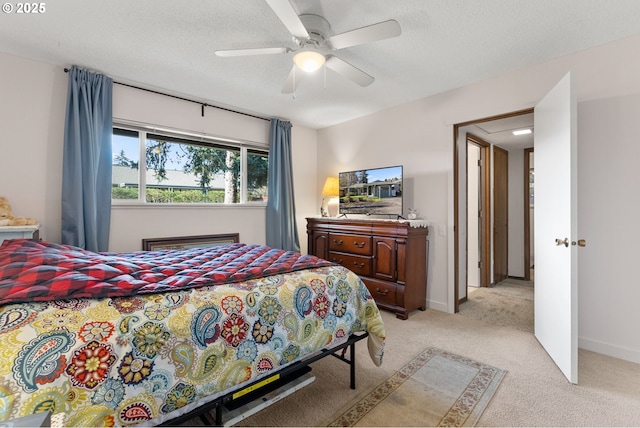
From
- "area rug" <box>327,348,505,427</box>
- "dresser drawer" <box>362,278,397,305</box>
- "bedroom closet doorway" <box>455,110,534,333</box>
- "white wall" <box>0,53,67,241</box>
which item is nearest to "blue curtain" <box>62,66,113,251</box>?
"white wall" <box>0,53,67,241</box>

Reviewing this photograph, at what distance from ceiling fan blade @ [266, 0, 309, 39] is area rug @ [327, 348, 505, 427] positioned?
89.4 inches

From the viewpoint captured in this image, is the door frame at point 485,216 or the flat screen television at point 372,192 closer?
the flat screen television at point 372,192

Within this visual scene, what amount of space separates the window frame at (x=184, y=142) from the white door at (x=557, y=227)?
3232 millimetres

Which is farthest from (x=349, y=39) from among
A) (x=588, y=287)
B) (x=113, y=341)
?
(x=588, y=287)

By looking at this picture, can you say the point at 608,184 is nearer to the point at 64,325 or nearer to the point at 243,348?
the point at 243,348

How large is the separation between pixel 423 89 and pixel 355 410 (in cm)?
315

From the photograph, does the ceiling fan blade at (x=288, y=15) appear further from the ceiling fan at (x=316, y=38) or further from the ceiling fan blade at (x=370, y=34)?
the ceiling fan blade at (x=370, y=34)

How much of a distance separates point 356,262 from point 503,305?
6.17 feet

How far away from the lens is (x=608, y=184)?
2.36 m

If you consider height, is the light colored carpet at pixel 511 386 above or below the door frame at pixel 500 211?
below

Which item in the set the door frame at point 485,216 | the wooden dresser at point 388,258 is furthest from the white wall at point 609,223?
the door frame at point 485,216

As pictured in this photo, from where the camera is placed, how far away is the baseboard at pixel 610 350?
2.24 meters

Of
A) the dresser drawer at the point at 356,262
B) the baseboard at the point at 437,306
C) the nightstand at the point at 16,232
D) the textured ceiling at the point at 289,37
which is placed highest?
the textured ceiling at the point at 289,37

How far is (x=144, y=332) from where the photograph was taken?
1115 mm
